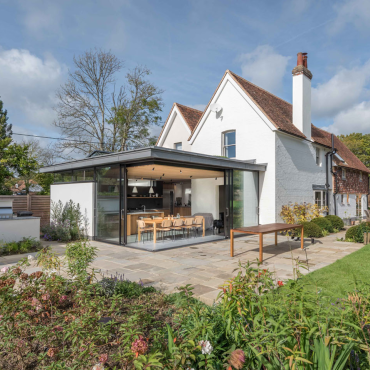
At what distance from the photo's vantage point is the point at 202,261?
23.3ft

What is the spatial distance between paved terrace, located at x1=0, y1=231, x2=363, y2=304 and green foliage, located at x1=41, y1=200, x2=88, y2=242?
664 mm

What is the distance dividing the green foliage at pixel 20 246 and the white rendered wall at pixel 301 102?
Answer: 13.2 m

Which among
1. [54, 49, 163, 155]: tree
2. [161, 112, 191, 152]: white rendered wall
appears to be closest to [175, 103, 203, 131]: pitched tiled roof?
[161, 112, 191, 152]: white rendered wall

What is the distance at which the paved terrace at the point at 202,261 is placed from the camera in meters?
5.39

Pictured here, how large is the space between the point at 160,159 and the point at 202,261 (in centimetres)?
338

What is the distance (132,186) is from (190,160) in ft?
26.6

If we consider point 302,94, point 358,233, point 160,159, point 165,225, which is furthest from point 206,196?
point 302,94

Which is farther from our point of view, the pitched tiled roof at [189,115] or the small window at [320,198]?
the pitched tiled roof at [189,115]

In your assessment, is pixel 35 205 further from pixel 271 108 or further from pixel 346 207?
pixel 346 207

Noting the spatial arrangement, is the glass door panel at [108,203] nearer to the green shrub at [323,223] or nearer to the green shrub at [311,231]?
the green shrub at [311,231]

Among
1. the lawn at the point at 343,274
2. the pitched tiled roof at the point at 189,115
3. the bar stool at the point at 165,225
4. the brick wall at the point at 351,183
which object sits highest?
the pitched tiled roof at the point at 189,115

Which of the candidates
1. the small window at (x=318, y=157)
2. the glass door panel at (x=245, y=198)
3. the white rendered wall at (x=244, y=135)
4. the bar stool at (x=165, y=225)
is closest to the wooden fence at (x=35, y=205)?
the bar stool at (x=165, y=225)

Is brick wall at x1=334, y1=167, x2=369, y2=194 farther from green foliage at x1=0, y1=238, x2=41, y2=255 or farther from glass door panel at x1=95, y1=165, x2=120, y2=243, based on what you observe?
green foliage at x1=0, y1=238, x2=41, y2=255

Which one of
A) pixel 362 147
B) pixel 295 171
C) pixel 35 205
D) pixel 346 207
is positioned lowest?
pixel 346 207
